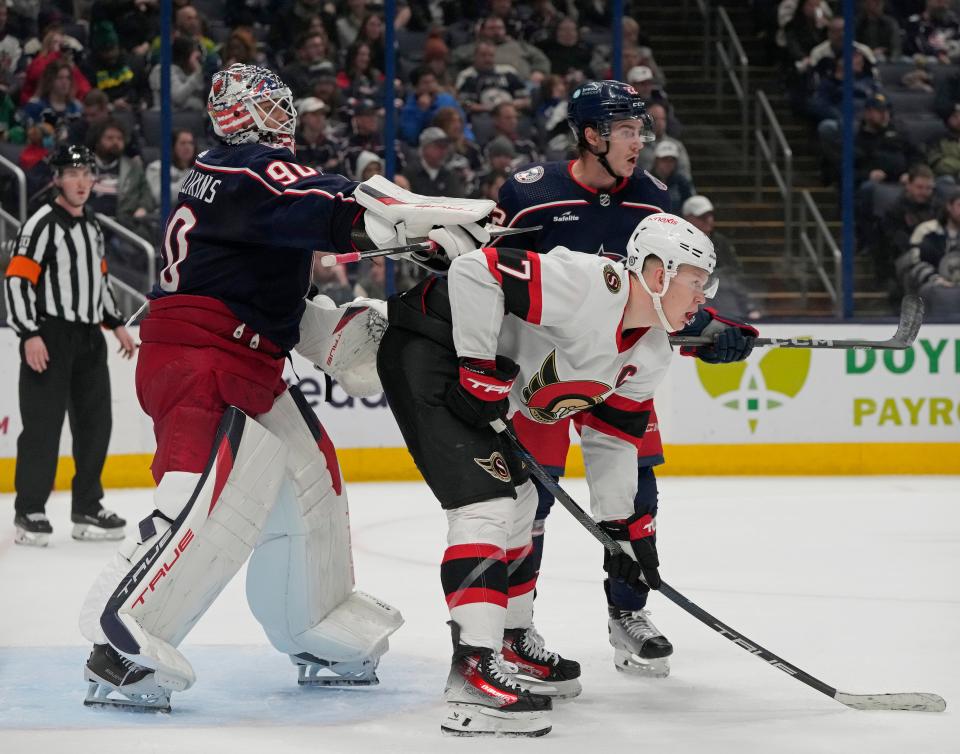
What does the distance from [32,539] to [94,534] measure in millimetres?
229

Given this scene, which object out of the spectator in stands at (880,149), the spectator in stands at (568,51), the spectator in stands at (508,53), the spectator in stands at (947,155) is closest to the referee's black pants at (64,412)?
the spectator in stands at (508,53)

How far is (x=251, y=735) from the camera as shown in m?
2.85

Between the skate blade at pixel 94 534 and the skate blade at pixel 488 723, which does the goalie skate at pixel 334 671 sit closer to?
the skate blade at pixel 488 723

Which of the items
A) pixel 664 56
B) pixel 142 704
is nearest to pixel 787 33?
pixel 664 56

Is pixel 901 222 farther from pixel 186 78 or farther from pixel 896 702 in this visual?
pixel 896 702

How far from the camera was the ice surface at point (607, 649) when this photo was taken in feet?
9.34

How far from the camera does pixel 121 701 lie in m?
3.00

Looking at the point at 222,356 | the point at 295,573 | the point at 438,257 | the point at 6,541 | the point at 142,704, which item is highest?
the point at 438,257

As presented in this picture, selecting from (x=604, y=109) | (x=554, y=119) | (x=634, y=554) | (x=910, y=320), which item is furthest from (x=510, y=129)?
(x=634, y=554)

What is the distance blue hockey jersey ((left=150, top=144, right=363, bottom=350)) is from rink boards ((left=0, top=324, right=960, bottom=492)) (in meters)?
3.92

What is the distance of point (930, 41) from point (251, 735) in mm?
7213

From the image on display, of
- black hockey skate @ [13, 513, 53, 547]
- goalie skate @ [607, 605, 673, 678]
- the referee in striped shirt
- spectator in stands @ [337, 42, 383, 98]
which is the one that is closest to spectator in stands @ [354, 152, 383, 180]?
spectator in stands @ [337, 42, 383, 98]

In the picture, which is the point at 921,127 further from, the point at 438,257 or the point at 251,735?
the point at 251,735

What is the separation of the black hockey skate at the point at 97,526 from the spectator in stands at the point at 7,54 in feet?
10.3
